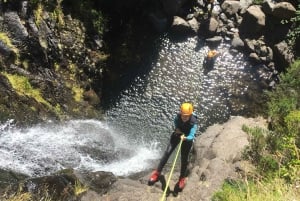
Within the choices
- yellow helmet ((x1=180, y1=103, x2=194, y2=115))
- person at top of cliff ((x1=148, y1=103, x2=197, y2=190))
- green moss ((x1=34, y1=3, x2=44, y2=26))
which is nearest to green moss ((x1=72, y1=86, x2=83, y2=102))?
green moss ((x1=34, y1=3, x2=44, y2=26))

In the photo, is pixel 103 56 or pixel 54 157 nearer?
pixel 54 157

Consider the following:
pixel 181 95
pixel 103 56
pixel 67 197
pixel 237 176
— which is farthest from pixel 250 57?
pixel 67 197

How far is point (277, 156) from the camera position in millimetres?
8922

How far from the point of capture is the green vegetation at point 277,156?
668cm

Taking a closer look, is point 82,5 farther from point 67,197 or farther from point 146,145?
point 67,197

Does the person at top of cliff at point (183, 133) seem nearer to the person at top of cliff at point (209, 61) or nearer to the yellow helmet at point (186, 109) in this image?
the yellow helmet at point (186, 109)

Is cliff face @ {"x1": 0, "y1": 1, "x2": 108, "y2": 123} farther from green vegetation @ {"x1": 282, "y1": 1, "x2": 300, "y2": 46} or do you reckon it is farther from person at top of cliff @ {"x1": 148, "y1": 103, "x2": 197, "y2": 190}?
green vegetation @ {"x1": 282, "y1": 1, "x2": 300, "y2": 46}

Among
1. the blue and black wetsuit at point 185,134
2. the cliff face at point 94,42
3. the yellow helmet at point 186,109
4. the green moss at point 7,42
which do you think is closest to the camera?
the yellow helmet at point 186,109

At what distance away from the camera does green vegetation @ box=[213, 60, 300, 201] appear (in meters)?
6.68

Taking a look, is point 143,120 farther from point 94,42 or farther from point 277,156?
point 277,156

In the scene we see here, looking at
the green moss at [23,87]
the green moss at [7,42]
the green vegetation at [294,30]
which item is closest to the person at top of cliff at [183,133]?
the green moss at [23,87]

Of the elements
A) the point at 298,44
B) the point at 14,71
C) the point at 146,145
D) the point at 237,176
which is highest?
the point at 298,44

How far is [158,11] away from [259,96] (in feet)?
22.8

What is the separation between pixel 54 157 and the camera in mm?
11914
